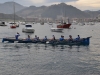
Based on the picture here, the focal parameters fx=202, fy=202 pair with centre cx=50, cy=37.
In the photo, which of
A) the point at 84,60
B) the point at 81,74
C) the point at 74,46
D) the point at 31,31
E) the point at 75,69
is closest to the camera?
the point at 81,74

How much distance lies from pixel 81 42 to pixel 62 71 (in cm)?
2852

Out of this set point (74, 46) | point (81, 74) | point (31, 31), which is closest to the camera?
point (81, 74)

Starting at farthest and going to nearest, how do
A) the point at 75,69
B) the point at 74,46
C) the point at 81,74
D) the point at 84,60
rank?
the point at 74,46, the point at 84,60, the point at 75,69, the point at 81,74

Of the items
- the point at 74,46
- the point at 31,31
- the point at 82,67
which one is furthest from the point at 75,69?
the point at 31,31

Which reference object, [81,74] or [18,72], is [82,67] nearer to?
[81,74]

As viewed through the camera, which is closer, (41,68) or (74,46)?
(41,68)

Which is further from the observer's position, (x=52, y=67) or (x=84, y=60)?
(x=84, y=60)

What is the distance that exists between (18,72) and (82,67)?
407 inches

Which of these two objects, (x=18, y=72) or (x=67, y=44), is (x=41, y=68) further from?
(x=67, y=44)

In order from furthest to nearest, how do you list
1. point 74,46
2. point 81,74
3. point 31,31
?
point 31,31, point 74,46, point 81,74

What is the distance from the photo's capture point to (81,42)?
57.6 m

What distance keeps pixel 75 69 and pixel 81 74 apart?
245cm

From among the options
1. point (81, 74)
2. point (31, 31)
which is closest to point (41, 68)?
point (81, 74)

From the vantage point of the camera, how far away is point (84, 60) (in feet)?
123
